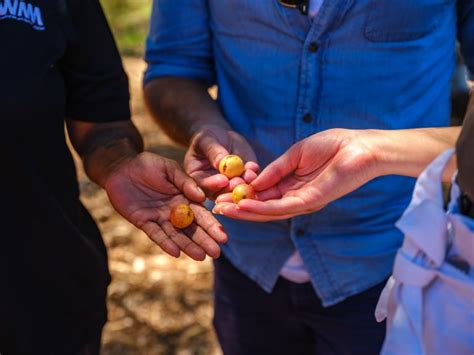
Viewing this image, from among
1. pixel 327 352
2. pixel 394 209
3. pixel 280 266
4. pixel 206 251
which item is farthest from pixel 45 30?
pixel 327 352

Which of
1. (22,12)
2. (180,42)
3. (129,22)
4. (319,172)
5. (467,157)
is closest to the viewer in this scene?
(467,157)

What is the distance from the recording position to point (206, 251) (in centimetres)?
160

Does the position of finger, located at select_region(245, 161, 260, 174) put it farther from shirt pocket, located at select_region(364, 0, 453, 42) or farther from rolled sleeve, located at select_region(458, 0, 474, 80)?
rolled sleeve, located at select_region(458, 0, 474, 80)

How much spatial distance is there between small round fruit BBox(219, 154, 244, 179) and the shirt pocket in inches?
17.1

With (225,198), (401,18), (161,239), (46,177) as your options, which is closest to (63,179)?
(46,177)

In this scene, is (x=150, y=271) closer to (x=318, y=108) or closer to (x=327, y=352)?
(x=327, y=352)

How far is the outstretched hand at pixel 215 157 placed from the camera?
1.74 metres

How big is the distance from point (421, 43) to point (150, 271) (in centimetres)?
210

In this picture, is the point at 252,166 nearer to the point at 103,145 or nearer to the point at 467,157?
the point at 103,145

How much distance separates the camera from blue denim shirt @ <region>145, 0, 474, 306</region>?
1.73 m

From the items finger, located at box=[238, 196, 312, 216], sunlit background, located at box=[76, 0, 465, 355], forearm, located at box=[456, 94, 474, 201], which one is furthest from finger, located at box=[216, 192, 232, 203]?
sunlit background, located at box=[76, 0, 465, 355]

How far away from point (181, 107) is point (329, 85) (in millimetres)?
460

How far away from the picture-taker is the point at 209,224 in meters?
1.65

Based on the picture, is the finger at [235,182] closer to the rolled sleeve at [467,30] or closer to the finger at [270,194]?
the finger at [270,194]
